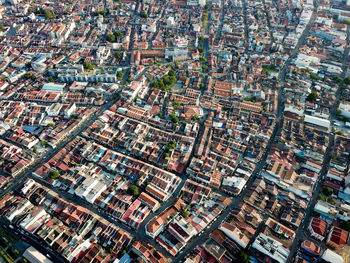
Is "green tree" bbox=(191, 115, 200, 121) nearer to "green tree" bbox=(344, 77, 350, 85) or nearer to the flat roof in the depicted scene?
the flat roof

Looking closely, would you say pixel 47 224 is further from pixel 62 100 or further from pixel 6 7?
pixel 6 7

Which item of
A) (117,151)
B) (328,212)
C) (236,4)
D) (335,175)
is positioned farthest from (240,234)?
(236,4)

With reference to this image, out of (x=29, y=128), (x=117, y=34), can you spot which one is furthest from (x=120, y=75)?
(x=29, y=128)

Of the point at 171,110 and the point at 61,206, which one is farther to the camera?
the point at 171,110

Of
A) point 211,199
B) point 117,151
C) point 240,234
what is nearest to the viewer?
point 240,234

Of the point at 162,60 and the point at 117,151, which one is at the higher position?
the point at 162,60

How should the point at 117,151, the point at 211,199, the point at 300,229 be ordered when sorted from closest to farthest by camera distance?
the point at 300,229 < the point at 211,199 < the point at 117,151

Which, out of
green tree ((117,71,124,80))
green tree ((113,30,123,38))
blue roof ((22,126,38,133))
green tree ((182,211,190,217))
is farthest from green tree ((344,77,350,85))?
blue roof ((22,126,38,133))

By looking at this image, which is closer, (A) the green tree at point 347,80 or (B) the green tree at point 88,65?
(A) the green tree at point 347,80

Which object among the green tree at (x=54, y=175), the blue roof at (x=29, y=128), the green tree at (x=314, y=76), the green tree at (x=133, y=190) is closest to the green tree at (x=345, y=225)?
the green tree at (x=133, y=190)

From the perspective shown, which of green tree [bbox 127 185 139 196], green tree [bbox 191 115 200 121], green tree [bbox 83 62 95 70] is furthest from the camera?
green tree [bbox 83 62 95 70]

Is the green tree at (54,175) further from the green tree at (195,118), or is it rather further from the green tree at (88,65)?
the green tree at (88,65)
